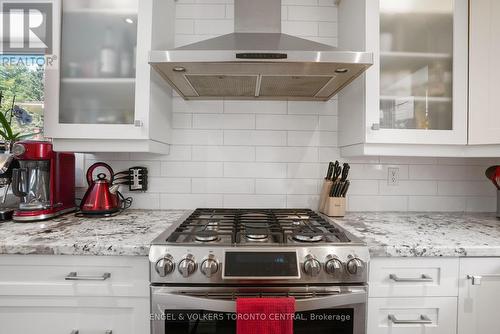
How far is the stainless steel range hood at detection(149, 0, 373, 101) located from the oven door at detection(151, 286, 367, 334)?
95 cm

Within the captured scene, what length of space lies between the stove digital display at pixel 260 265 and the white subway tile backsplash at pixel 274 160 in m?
0.79

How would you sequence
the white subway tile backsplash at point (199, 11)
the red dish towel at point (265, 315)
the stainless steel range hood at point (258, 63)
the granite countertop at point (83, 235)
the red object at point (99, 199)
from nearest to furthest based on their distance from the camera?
the red dish towel at point (265, 315)
the granite countertop at point (83, 235)
the stainless steel range hood at point (258, 63)
the red object at point (99, 199)
the white subway tile backsplash at point (199, 11)

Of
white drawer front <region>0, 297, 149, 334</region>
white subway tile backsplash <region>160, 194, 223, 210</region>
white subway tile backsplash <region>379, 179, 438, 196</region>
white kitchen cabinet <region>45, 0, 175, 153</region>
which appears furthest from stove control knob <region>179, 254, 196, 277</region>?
white subway tile backsplash <region>379, 179, 438, 196</region>

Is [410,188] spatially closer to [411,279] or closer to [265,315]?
[411,279]

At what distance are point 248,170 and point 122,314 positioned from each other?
1036 millimetres

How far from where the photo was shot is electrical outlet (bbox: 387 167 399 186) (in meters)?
1.84

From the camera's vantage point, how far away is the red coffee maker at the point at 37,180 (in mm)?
1421

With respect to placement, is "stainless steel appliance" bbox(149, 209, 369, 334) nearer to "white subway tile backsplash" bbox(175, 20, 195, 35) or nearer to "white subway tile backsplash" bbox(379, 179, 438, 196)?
"white subway tile backsplash" bbox(379, 179, 438, 196)

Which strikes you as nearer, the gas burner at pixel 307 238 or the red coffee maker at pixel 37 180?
the gas burner at pixel 307 238

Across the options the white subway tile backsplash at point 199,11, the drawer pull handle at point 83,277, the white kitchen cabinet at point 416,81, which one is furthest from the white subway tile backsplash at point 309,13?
the drawer pull handle at point 83,277

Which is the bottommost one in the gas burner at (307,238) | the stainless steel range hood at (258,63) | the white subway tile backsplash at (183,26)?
the gas burner at (307,238)

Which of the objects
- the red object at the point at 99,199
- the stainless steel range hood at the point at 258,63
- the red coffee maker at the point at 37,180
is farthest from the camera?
the red object at the point at 99,199

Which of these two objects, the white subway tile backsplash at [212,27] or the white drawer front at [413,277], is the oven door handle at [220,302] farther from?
the white subway tile backsplash at [212,27]

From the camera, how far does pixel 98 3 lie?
4.81ft
